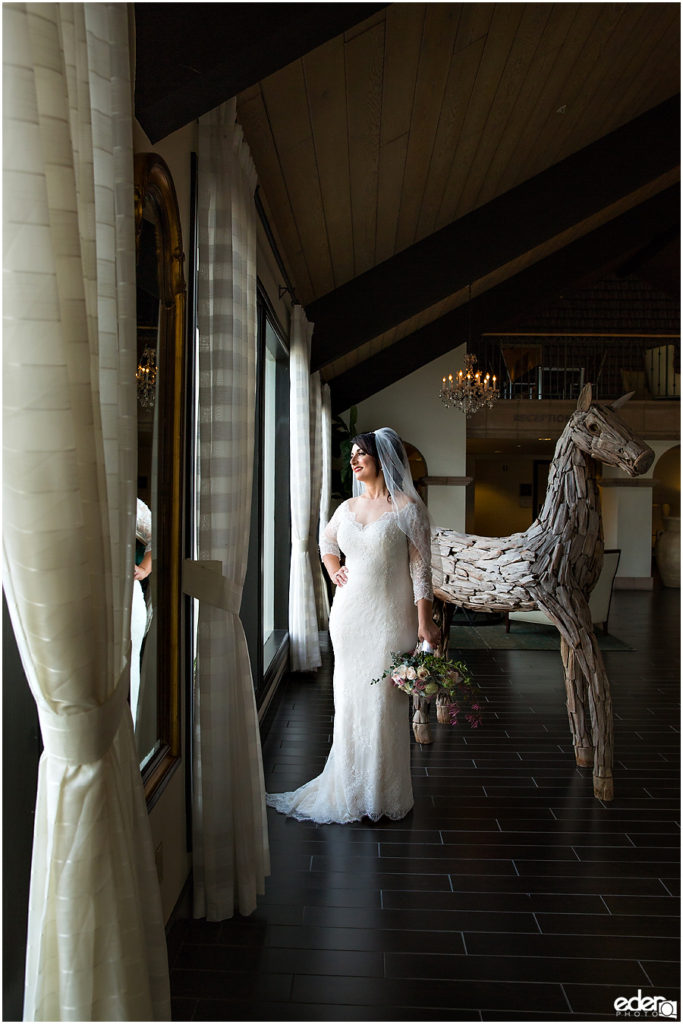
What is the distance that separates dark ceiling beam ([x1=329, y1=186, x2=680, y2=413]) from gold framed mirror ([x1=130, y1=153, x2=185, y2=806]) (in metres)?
7.99

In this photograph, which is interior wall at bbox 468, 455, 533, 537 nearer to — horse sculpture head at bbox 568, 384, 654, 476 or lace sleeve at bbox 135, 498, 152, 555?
horse sculpture head at bbox 568, 384, 654, 476

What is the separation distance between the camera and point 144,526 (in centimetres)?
256

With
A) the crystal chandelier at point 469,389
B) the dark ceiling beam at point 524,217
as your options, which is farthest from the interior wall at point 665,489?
the dark ceiling beam at point 524,217

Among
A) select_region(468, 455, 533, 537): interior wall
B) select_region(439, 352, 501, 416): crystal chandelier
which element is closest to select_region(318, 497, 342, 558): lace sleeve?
select_region(439, 352, 501, 416): crystal chandelier

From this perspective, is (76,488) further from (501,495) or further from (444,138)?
(501,495)

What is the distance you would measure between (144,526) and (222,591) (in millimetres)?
402

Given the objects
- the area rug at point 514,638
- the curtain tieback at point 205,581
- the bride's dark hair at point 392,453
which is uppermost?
the bride's dark hair at point 392,453

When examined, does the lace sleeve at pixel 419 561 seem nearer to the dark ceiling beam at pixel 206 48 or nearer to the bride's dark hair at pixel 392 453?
the bride's dark hair at pixel 392 453

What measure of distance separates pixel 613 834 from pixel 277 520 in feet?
14.8

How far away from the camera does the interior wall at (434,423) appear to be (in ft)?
39.5

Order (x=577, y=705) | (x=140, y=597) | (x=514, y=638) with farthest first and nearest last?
(x=514, y=638) < (x=577, y=705) < (x=140, y=597)

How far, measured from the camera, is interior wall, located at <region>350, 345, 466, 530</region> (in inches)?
474

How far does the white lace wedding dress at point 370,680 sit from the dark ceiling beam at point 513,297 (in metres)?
7.12

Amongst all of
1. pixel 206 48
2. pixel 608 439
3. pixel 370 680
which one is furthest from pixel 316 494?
pixel 206 48
